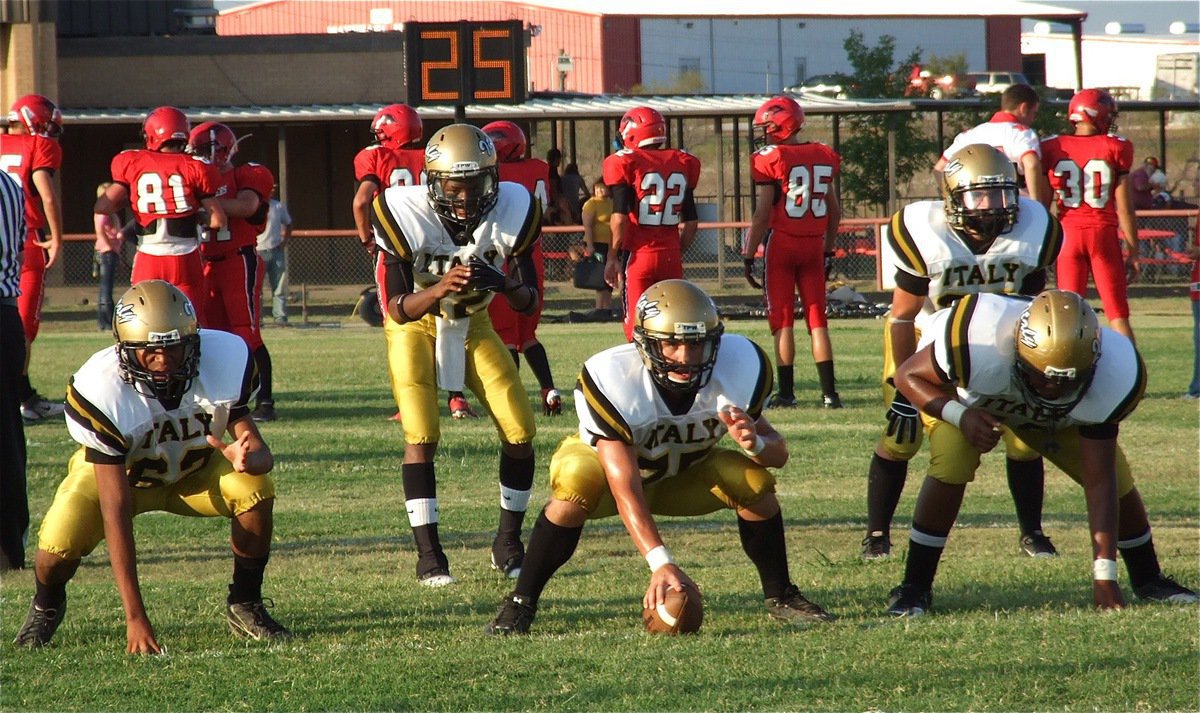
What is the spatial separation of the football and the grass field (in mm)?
70

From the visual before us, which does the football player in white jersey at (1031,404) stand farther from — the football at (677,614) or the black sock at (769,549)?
the football at (677,614)

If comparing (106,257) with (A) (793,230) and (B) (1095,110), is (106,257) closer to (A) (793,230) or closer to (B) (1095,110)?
(A) (793,230)

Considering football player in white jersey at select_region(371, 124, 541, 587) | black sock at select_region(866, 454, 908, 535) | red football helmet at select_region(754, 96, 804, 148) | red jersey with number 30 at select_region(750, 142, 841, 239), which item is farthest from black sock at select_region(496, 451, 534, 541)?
red football helmet at select_region(754, 96, 804, 148)

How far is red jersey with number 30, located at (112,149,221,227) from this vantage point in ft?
30.6

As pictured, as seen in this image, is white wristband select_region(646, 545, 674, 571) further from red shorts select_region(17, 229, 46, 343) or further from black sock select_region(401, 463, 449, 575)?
red shorts select_region(17, 229, 46, 343)

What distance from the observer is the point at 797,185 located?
10.7 m

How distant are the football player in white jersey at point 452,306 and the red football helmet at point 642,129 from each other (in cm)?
449

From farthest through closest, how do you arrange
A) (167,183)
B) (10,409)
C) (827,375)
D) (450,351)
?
(827,375)
(167,183)
(10,409)
(450,351)

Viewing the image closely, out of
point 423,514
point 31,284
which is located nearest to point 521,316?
point 31,284

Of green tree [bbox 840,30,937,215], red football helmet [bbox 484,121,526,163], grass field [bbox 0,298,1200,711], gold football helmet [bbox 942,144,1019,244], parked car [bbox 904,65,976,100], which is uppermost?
parked car [bbox 904,65,976,100]

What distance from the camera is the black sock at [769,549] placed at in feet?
17.0

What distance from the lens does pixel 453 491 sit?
8.16 meters

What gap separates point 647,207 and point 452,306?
465 cm

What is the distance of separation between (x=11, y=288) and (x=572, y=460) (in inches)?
124
